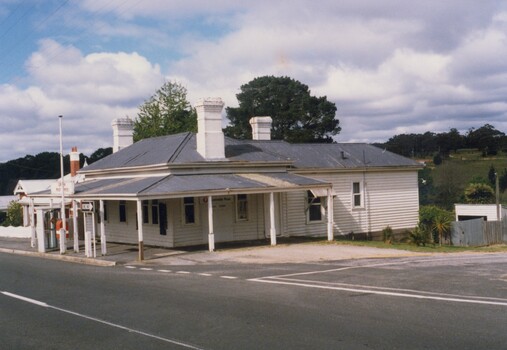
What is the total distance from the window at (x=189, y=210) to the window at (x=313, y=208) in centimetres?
618

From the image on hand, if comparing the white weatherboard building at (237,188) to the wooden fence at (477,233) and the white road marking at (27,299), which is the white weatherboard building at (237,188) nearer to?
the wooden fence at (477,233)

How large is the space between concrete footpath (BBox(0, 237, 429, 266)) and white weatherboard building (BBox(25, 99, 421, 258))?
0.84 meters

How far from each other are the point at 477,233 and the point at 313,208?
10697 mm

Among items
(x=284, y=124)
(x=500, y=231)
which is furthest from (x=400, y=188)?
(x=284, y=124)

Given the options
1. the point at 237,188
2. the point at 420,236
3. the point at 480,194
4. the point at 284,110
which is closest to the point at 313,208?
the point at 420,236

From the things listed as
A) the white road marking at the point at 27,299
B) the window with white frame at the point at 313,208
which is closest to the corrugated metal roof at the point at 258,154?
the window with white frame at the point at 313,208

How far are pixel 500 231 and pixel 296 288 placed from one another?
24706mm

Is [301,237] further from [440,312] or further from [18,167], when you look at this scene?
[18,167]

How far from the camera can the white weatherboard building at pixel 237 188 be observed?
23.4 meters

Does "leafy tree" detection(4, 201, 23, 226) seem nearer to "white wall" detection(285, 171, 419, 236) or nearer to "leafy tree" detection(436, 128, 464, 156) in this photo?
"white wall" detection(285, 171, 419, 236)

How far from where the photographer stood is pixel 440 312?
31.8 ft

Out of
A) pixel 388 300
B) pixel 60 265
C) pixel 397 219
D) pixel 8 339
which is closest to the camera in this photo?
pixel 8 339

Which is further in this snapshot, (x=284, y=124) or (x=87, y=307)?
(x=284, y=124)

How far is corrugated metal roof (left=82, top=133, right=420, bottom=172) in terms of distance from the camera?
25.8m
